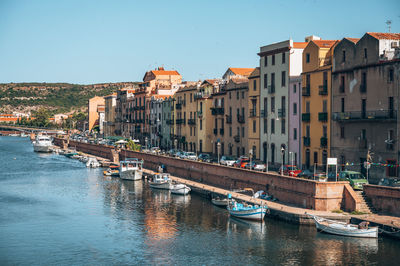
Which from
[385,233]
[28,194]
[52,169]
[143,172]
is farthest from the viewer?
[52,169]

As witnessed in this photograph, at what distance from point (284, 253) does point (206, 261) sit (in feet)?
22.3

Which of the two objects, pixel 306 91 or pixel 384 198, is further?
pixel 306 91

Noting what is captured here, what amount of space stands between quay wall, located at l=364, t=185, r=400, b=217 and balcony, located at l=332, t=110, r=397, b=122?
945 cm

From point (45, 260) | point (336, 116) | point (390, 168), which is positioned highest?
point (336, 116)

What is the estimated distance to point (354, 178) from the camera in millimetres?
59250

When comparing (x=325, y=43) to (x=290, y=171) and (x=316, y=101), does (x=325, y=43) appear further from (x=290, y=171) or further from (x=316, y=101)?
(x=290, y=171)

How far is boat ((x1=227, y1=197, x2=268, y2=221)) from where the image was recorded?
2282 inches

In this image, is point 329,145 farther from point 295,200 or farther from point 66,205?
point 66,205

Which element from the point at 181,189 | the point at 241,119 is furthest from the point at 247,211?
the point at 241,119

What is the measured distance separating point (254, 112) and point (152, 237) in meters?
39.3

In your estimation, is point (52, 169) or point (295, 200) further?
point (52, 169)

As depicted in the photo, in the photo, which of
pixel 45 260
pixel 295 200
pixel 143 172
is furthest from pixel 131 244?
pixel 143 172

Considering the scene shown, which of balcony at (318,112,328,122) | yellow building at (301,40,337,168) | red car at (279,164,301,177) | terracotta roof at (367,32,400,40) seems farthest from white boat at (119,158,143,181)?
terracotta roof at (367,32,400,40)

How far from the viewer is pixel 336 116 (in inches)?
2697
